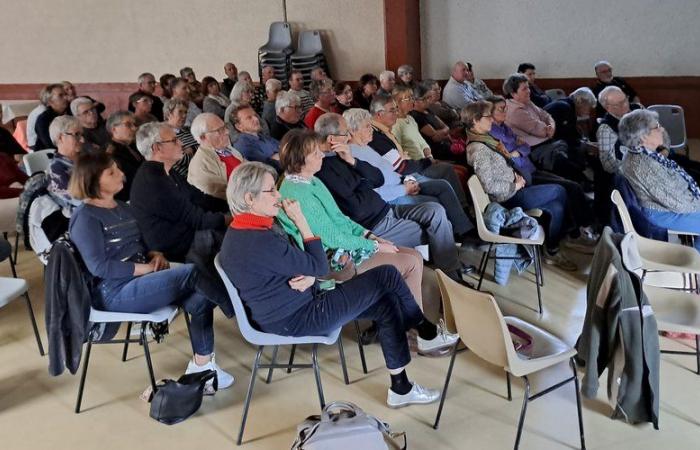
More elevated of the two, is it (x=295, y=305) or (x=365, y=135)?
(x=365, y=135)

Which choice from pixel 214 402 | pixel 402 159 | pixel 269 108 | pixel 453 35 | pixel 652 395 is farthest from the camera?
pixel 453 35

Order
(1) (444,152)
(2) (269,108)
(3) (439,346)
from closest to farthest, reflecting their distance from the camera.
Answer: (3) (439,346) → (1) (444,152) → (2) (269,108)

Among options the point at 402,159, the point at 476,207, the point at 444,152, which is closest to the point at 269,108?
the point at 444,152

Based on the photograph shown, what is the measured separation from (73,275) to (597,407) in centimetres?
220

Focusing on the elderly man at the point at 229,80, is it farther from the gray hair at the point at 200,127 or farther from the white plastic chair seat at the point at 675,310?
the white plastic chair seat at the point at 675,310

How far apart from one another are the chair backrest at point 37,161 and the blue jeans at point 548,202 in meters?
3.06

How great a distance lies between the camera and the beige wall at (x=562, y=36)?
7344 millimetres

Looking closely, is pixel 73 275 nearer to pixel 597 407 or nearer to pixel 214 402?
pixel 214 402

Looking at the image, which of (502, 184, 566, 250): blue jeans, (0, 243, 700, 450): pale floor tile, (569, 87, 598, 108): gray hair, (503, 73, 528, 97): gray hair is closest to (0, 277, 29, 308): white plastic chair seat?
(0, 243, 700, 450): pale floor tile

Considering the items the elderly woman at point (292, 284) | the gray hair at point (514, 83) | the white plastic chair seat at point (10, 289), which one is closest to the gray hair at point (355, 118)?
the elderly woman at point (292, 284)

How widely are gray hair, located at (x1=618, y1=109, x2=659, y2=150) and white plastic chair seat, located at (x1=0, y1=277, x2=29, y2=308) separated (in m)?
3.27

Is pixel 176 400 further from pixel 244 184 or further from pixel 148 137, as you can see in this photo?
pixel 148 137

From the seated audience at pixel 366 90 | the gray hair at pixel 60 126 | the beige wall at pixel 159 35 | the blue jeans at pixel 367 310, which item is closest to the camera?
the blue jeans at pixel 367 310

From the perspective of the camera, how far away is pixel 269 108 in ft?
19.3
